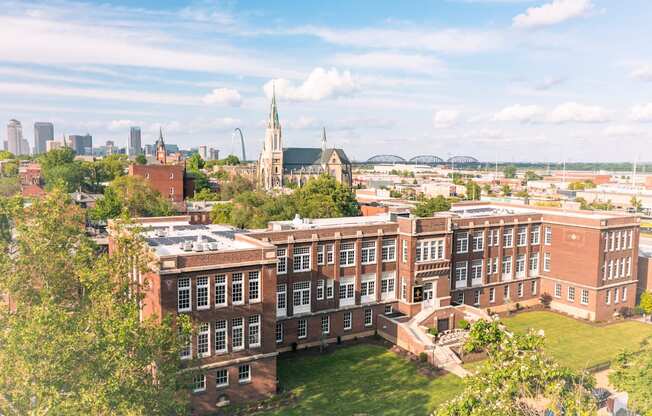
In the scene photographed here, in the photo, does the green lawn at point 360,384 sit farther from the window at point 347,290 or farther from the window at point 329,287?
the window at point 329,287

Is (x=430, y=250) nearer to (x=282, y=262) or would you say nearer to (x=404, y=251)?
(x=404, y=251)

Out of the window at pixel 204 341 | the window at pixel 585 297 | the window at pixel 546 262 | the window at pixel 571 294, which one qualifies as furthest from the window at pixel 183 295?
the window at pixel 546 262

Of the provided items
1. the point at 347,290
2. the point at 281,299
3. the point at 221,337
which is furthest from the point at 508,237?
the point at 221,337

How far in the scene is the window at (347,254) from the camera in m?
50.2

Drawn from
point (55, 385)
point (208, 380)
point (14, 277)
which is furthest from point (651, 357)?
point (14, 277)

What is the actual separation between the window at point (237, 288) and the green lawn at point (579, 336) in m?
28.6

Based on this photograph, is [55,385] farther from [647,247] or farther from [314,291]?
[647,247]

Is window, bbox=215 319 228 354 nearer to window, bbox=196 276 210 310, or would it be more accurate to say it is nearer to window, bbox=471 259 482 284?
window, bbox=196 276 210 310

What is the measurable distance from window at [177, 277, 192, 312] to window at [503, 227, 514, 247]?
39540 mm

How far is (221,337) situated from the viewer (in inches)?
1443

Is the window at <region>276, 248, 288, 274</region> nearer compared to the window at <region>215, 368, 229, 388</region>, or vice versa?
the window at <region>215, 368, 229, 388</region>

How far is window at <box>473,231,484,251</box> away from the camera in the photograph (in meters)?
58.8

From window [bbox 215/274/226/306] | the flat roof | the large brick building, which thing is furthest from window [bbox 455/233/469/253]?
window [bbox 215/274/226/306]

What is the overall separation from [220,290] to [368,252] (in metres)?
18.9
